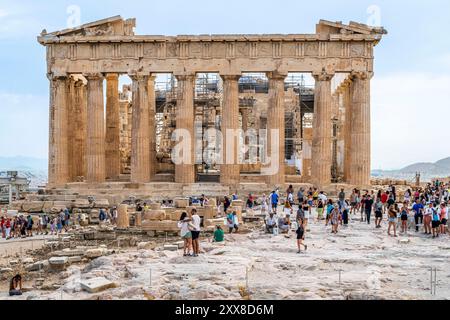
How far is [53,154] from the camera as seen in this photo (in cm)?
3850

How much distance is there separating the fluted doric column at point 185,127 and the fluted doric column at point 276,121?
17.0ft

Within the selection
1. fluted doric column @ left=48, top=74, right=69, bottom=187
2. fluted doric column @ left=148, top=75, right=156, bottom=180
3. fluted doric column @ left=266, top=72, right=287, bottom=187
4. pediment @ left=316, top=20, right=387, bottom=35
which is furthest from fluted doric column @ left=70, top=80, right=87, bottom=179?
pediment @ left=316, top=20, right=387, bottom=35

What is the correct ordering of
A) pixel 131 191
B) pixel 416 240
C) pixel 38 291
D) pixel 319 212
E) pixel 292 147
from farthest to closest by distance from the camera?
pixel 292 147, pixel 131 191, pixel 319 212, pixel 416 240, pixel 38 291

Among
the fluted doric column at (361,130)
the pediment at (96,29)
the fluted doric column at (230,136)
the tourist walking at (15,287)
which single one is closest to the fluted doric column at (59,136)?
the pediment at (96,29)

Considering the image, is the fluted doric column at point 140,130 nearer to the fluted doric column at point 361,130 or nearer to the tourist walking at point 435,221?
the fluted doric column at point 361,130

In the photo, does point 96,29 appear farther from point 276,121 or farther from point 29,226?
point 29,226

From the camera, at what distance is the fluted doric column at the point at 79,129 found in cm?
4060

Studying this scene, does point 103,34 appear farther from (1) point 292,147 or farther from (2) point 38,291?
(2) point 38,291

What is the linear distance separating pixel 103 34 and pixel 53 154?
8894 mm

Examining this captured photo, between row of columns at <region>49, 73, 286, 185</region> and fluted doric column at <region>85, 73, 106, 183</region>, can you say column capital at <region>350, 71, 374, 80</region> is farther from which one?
fluted doric column at <region>85, 73, 106, 183</region>

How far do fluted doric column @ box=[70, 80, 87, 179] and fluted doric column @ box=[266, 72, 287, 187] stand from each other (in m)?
14.1

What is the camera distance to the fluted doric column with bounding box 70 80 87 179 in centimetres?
4060

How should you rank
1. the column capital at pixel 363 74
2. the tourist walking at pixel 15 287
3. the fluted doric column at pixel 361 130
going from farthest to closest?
the fluted doric column at pixel 361 130, the column capital at pixel 363 74, the tourist walking at pixel 15 287
